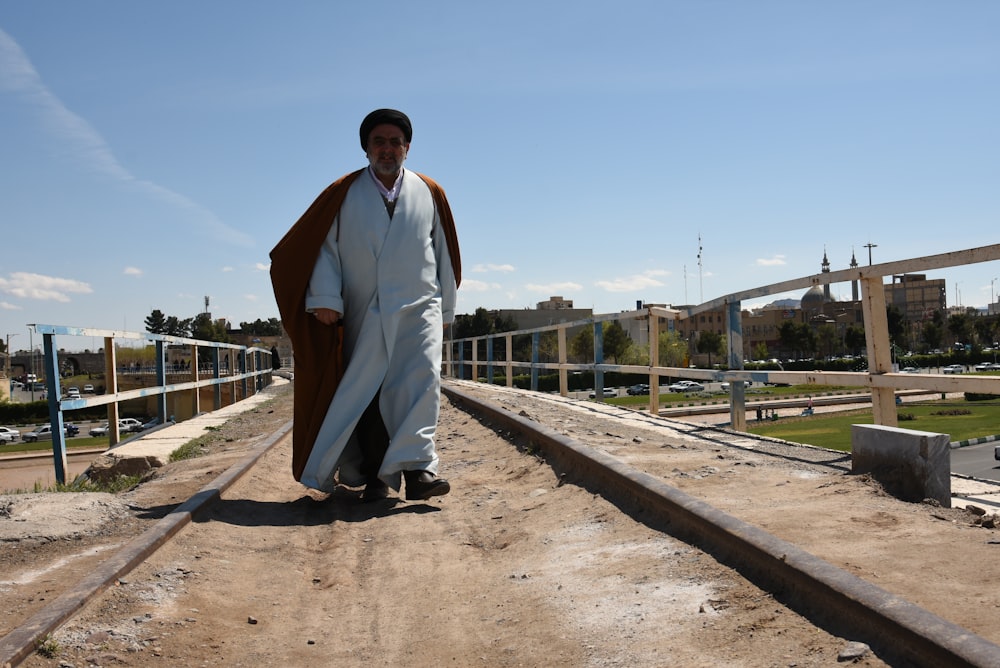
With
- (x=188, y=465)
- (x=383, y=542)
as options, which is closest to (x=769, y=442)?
(x=383, y=542)

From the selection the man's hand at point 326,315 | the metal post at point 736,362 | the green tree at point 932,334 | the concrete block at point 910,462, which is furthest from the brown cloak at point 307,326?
the green tree at point 932,334

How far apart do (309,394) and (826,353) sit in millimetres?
5075

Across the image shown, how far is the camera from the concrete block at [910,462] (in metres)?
3.73

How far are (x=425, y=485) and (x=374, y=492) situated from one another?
47 centimetres

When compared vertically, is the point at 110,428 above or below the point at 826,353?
below

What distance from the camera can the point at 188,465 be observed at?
22.6 feet

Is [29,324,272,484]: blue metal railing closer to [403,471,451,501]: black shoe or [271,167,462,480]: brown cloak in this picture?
[271,167,462,480]: brown cloak

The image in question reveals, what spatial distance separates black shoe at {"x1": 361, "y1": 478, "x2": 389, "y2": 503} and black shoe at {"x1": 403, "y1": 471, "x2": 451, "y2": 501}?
0.35m

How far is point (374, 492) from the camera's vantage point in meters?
5.20

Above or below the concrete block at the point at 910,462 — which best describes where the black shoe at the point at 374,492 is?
below

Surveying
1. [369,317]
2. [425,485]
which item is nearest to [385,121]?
[369,317]

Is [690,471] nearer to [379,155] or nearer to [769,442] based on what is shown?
[769,442]

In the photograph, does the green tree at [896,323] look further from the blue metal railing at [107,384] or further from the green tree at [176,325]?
the green tree at [176,325]

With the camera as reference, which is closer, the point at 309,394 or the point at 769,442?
the point at 309,394
